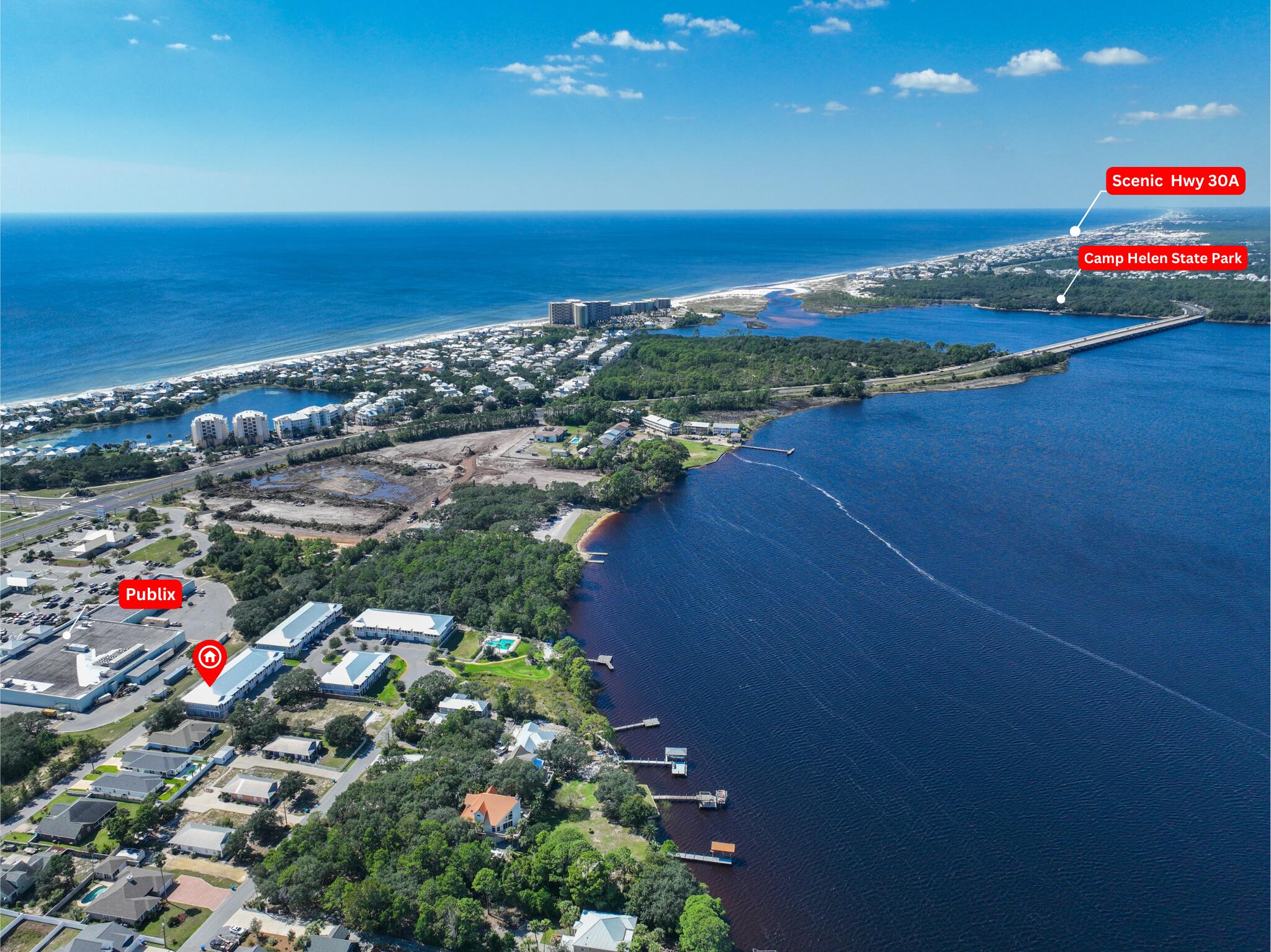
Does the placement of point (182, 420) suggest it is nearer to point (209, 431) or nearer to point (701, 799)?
point (209, 431)

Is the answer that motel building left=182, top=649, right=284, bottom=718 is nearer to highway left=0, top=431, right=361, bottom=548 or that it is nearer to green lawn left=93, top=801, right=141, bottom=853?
green lawn left=93, top=801, right=141, bottom=853

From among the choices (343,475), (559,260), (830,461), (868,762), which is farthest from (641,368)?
(559,260)

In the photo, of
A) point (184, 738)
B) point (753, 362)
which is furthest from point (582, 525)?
point (753, 362)

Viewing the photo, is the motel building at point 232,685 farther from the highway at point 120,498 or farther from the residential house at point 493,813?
the highway at point 120,498

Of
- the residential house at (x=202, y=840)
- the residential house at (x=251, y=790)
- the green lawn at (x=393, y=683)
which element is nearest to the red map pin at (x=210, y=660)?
the residential house at (x=251, y=790)

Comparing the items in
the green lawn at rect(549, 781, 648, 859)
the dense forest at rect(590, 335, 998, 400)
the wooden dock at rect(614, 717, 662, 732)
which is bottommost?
the green lawn at rect(549, 781, 648, 859)

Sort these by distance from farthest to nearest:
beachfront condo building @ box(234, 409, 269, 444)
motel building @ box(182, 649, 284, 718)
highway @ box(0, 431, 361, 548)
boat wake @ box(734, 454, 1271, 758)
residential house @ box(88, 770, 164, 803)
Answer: beachfront condo building @ box(234, 409, 269, 444)
highway @ box(0, 431, 361, 548)
boat wake @ box(734, 454, 1271, 758)
motel building @ box(182, 649, 284, 718)
residential house @ box(88, 770, 164, 803)

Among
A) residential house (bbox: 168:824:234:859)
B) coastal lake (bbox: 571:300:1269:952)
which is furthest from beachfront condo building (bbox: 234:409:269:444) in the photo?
residential house (bbox: 168:824:234:859)
